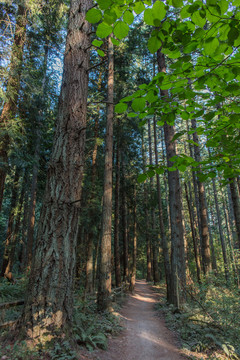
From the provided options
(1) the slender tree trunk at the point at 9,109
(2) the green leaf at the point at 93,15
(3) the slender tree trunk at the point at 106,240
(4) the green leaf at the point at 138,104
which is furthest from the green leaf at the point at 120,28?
(1) the slender tree trunk at the point at 9,109

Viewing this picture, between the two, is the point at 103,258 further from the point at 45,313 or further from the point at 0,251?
the point at 0,251

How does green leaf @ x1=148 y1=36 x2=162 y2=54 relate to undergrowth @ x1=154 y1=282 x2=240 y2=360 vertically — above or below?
above

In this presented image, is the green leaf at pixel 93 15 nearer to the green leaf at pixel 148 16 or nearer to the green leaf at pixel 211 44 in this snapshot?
the green leaf at pixel 148 16

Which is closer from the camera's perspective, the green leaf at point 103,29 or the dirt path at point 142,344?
the green leaf at point 103,29

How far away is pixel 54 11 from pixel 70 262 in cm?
1168

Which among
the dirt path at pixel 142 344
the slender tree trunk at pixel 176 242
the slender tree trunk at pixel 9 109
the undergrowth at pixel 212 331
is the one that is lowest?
the dirt path at pixel 142 344

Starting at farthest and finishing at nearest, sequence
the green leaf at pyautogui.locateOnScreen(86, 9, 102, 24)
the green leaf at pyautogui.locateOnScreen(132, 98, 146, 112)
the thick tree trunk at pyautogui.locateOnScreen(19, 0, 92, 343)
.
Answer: the thick tree trunk at pyautogui.locateOnScreen(19, 0, 92, 343), the green leaf at pyautogui.locateOnScreen(132, 98, 146, 112), the green leaf at pyautogui.locateOnScreen(86, 9, 102, 24)

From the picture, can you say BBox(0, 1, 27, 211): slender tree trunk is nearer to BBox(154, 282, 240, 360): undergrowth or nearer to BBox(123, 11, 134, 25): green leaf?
BBox(123, 11, 134, 25): green leaf

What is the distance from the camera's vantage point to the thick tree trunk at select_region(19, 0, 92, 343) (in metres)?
3.08

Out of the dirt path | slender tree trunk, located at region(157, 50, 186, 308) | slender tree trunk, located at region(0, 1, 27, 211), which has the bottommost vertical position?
the dirt path

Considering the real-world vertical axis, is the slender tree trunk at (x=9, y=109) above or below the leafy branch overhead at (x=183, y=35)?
above

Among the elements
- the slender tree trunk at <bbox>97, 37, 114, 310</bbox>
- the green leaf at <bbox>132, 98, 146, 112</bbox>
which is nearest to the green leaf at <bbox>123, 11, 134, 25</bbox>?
the green leaf at <bbox>132, 98, 146, 112</bbox>

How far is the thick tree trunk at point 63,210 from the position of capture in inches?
121

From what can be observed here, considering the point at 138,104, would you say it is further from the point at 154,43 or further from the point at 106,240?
the point at 106,240
